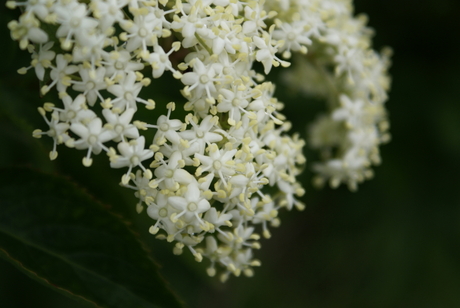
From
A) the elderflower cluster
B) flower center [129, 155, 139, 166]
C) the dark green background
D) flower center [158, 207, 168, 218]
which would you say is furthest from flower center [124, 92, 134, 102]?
the dark green background

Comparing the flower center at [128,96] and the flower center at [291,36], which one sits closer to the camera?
the flower center at [128,96]

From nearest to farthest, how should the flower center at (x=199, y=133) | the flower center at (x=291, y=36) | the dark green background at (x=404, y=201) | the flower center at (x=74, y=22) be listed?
the flower center at (x=74, y=22) → the flower center at (x=199, y=133) → the flower center at (x=291, y=36) → the dark green background at (x=404, y=201)

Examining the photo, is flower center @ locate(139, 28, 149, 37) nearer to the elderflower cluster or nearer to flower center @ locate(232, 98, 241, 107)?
the elderflower cluster

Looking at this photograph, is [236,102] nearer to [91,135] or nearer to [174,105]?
[174,105]

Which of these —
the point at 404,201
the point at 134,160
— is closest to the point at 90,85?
the point at 134,160

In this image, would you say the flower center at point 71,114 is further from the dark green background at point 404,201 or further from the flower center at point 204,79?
the dark green background at point 404,201

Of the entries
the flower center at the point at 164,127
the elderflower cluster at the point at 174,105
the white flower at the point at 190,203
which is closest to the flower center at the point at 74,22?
the elderflower cluster at the point at 174,105

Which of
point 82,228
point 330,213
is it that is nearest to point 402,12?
point 330,213

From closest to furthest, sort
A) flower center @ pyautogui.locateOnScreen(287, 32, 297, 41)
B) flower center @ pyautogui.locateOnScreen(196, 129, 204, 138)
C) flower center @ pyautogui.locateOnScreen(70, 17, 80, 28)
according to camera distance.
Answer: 1. flower center @ pyautogui.locateOnScreen(70, 17, 80, 28)
2. flower center @ pyautogui.locateOnScreen(196, 129, 204, 138)
3. flower center @ pyautogui.locateOnScreen(287, 32, 297, 41)
